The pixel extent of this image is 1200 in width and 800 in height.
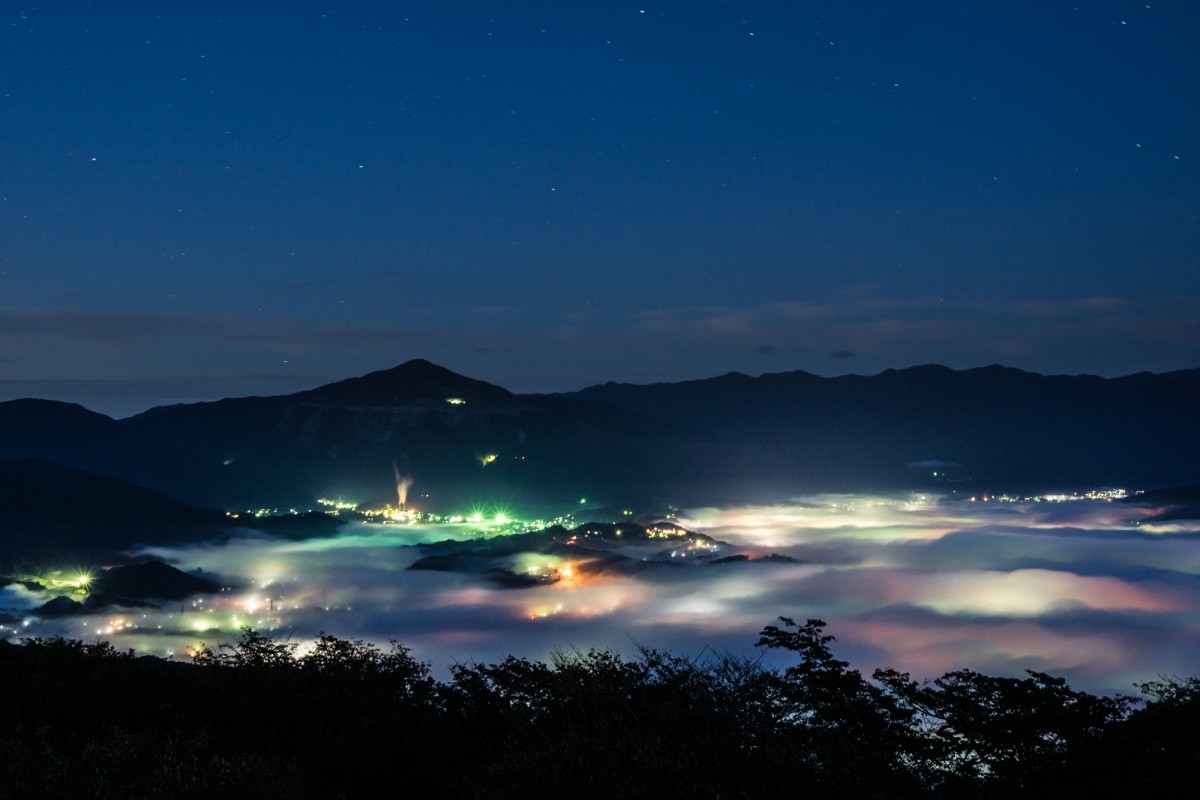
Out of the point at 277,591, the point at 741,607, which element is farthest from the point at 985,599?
the point at 277,591

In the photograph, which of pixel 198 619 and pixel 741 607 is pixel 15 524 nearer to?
pixel 198 619

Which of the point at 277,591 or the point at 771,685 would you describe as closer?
the point at 771,685

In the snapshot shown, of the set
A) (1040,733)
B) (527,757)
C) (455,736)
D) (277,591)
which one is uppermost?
(527,757)

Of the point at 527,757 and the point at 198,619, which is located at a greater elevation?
the point at 527,757

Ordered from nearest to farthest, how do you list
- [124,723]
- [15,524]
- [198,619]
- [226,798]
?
[226,798]
[124,723]
[198,619]
[15,524]

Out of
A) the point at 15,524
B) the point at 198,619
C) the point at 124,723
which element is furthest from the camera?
the point at 15,524

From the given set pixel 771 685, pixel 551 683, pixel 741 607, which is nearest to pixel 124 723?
pixel 551 683
